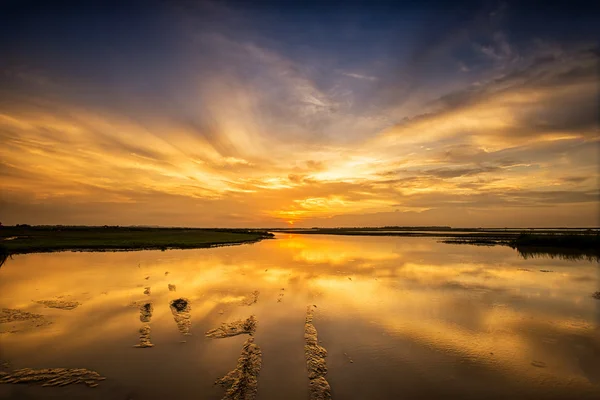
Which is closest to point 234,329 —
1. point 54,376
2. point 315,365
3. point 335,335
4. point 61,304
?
point 335,335

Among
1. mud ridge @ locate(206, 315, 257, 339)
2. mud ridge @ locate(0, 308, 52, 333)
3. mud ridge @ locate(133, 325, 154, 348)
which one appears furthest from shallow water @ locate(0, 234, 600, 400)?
mud ridge @ locate(206, 315, 257, 339)

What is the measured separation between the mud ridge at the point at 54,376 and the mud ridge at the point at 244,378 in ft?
12.9

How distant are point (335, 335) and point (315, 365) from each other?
3112 mm

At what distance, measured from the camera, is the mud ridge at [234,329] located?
44.1 feet

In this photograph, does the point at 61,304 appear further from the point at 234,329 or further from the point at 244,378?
the point at 244,378

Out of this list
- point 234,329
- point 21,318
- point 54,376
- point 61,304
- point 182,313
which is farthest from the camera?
point 61,304

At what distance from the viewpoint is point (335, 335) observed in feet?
44.1

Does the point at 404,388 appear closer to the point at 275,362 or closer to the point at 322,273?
the point at 275,362

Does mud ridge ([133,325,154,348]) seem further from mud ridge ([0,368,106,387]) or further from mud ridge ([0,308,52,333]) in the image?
mud ridge ([0,308,52,333])

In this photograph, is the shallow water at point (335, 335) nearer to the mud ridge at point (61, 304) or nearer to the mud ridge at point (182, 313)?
the mud ridge at point (182, 313)

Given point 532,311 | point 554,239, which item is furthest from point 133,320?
point 554,239

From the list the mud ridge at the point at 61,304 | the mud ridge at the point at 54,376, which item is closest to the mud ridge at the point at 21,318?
the mud ridge at the point at 61,304

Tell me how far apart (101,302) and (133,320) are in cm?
513

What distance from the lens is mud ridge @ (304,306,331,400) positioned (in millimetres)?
8719
